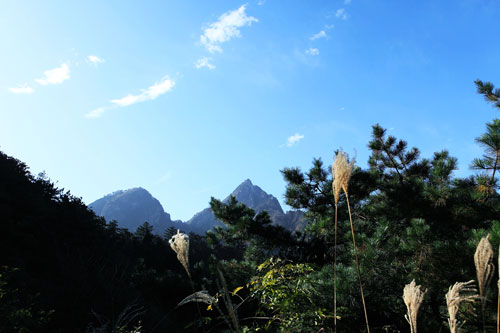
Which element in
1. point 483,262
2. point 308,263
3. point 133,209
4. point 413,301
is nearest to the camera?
point 483,262

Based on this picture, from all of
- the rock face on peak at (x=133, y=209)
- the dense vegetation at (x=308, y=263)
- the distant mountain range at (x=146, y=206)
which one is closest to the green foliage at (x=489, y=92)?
the dense vegetation at (x=308, y=263)

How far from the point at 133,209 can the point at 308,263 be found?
5525 inches

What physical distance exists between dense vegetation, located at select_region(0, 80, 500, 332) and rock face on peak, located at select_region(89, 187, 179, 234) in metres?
110

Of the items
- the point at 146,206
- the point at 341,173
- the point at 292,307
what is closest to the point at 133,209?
the point at 146,206

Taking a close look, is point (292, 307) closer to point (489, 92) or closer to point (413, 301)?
point (413, 301)

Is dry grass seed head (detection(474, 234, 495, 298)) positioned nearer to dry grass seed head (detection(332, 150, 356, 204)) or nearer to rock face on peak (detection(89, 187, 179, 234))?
dry grass seed head (detection(332, 150, 356, 204))

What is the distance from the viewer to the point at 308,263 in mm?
4691

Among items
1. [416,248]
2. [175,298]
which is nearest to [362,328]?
[416,248]

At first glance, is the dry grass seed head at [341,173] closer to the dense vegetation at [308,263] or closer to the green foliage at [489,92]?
the dense vegetation at [308,263]

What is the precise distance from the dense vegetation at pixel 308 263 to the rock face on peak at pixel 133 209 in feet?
362

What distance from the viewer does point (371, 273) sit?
171 inches

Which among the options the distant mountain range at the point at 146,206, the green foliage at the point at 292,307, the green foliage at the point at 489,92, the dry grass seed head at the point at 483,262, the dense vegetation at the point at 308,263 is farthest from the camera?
the distant mountain range at the point at 146,206

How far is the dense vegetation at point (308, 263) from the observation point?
143 inches

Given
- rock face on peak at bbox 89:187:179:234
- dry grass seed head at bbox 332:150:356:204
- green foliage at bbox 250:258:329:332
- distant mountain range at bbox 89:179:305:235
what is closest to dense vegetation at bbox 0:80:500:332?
green foliage at bbox 250:258:329:332
